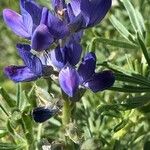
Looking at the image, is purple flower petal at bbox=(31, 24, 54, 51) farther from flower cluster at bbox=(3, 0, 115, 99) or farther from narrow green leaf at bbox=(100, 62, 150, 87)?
narrow green leaf at bbox=(100, 62, 150, 87)

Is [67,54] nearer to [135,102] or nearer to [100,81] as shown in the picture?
[100,81]

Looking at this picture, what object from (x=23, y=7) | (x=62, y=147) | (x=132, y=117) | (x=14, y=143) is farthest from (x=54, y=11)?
(x=132, y=117)

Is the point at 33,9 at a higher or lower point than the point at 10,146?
higher

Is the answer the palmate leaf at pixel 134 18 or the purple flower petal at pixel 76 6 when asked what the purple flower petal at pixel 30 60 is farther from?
the palmate leaf at pixel 134 18

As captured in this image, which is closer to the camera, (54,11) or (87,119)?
(54,11)

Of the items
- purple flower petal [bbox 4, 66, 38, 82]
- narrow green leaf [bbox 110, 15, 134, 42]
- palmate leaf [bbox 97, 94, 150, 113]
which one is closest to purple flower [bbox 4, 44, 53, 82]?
purple flower petal [bbox 4, 66, 38, 82]

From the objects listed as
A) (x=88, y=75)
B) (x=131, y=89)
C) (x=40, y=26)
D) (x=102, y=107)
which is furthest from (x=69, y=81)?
(x=131, y=89)

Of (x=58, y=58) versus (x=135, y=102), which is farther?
(x=135, y=102)

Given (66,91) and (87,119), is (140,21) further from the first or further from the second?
(66,91)

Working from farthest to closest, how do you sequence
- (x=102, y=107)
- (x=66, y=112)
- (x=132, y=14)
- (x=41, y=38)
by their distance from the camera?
(x=132, y=14)
(x=102, y=107)
(x=66, y=112)
(x=41, y=38)
